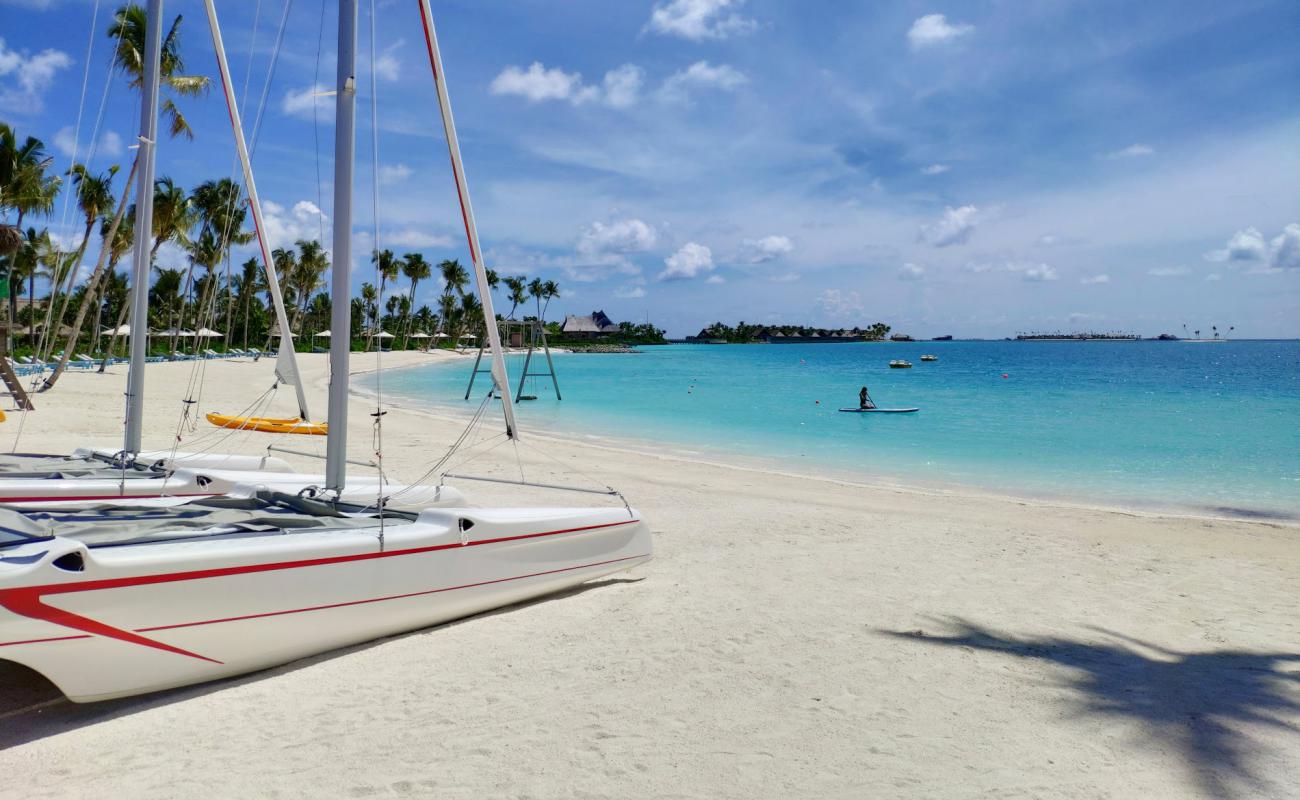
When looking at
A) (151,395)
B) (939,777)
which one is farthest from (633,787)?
(151,395)

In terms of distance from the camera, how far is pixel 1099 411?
34.2 meters

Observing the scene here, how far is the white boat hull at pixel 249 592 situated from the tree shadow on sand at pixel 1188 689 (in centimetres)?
294

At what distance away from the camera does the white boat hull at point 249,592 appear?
3.80 m

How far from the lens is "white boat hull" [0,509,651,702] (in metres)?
3.80

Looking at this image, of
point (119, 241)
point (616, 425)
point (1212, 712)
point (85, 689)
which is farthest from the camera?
point (119, 241)

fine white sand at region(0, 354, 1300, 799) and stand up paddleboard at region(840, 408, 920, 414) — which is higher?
stand up paddleboard at region(840, 408, 920, 414)

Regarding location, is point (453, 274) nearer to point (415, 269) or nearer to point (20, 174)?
point (415, 269)

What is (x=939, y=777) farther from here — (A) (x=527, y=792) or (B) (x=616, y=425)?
(B) (x=616, y=425)

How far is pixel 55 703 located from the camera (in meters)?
4.24

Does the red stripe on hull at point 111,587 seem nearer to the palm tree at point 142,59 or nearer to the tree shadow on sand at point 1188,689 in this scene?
the tree shadow on sand at point 1188,689

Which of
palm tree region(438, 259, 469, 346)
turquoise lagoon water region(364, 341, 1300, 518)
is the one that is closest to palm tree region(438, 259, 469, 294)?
palm tree region(438, 259, 469, 346)

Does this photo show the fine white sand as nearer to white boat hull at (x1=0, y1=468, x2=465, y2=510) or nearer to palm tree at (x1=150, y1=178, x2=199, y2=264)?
white boat hull at (x1=0, y1=468, x2=465, y2=510)

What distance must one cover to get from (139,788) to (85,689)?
2.79 feet

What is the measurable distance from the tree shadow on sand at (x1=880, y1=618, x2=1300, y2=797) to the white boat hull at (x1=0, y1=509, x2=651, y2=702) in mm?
2941
